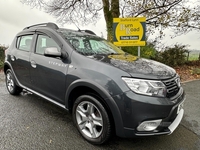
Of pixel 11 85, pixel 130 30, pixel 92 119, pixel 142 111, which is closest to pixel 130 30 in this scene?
pixel 130 30

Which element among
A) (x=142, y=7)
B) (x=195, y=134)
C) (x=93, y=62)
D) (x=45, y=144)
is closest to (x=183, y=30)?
(x=142, y=7)

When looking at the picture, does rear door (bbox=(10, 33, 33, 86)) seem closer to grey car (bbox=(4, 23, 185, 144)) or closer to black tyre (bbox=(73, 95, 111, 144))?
grey car (bbox=(4, 23, 185, 144))

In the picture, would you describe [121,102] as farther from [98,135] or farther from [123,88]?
[98,135]

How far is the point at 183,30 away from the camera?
28.5 ft

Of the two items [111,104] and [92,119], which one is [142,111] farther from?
[92,119]

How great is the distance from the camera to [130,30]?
577 cm

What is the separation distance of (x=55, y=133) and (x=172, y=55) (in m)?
7.47

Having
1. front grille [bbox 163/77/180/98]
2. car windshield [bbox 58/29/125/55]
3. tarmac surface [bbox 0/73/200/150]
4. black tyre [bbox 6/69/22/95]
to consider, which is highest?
car windshield [bbox 58/29/125/55]

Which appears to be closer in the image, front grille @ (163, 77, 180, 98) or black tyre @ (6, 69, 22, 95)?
front grille @ (163, 77, 180, 98)

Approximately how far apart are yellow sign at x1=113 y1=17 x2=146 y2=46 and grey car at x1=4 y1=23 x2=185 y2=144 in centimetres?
285

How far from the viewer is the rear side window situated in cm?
346

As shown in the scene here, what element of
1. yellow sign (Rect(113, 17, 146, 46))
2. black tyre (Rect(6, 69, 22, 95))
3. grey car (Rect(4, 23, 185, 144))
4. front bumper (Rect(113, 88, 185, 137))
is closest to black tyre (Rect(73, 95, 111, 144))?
grey car (Rect(4, 23, 185, 144))

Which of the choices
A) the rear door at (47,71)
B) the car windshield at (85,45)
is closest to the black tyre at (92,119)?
the rear door at (47,71)

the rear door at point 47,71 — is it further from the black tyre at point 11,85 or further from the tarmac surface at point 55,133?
the black tyre at point 11,85
